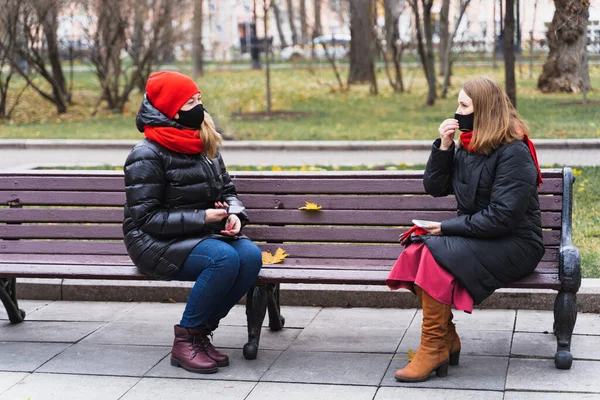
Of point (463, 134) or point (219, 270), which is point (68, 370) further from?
point (463, 134)

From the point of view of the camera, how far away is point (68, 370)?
473cm

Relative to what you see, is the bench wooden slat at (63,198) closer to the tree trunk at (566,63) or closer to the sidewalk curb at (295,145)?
the sidewalk curb at (295,145)

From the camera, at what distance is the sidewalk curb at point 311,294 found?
213 inches

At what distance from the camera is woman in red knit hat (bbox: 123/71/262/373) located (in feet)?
15.2

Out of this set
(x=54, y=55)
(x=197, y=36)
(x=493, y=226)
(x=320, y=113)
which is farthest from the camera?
(x=197, y=36)

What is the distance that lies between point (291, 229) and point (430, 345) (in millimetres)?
1162

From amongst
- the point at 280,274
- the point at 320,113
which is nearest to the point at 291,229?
the point at 280,274

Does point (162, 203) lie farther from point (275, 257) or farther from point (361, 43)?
point (361, 43)

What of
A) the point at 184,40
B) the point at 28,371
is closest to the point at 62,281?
the point at 28,371

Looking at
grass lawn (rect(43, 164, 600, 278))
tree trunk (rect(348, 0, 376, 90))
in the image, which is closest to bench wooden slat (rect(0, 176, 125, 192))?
grass lawn (rect(43, 164, 600, 278))

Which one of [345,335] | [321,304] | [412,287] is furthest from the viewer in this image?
[321,304]

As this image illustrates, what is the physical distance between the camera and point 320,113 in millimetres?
17672

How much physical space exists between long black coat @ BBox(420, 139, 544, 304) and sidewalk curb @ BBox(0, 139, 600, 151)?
7123 mm

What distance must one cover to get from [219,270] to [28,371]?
3.36ft
